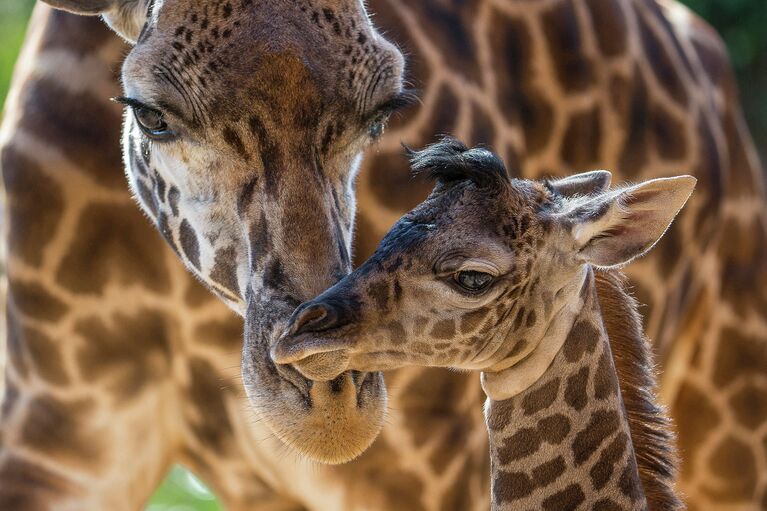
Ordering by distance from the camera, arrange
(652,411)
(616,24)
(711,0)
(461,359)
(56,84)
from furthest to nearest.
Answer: (711,0), (616,24), (56,84), (652,411), (461,359)

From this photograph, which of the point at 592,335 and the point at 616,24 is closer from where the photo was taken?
the point at 592,335

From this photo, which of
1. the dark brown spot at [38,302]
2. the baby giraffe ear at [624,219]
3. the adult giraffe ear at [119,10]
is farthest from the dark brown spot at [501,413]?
the dark brown spot at [38,302]

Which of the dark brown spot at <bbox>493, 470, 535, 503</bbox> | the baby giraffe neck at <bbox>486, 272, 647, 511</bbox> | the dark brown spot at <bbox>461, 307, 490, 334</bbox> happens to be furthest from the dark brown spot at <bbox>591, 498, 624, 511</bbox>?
the dark brown spot at <bbox>461, 307, 490, 334</bbox>

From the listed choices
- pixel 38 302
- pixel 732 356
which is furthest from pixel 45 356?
pixel 732 356

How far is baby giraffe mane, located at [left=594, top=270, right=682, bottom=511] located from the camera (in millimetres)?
2770

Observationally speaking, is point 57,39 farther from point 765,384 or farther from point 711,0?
point 711,0

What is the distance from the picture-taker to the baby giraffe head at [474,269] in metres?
2.38

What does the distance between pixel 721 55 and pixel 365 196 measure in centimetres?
206

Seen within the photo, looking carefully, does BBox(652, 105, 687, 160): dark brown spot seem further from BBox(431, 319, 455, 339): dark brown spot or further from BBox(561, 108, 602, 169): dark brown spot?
BBox(431, 319, 455, 339): dark brown spot

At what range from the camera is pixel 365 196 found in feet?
13.1

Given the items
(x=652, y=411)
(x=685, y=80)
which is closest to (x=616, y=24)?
(x=685, y=80)

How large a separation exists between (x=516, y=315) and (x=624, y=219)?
0.88 feet

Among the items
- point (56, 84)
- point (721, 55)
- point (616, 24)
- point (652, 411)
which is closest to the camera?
point (652, 411)

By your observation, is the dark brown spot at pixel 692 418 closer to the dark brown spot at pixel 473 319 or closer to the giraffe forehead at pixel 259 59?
the giraffe forehead at pixel 259 59
